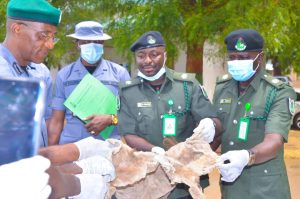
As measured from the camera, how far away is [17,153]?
1280mm

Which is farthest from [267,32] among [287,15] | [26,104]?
[26,104]

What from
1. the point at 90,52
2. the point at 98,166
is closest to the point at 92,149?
the point at 98,166

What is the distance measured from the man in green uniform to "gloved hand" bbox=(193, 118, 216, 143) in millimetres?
125

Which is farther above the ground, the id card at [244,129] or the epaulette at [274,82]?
the epaulette at [274,82]

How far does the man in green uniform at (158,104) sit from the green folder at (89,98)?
19.7 inches

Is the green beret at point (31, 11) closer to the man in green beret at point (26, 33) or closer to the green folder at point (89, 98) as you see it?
the man in green beret at point (26, 33)

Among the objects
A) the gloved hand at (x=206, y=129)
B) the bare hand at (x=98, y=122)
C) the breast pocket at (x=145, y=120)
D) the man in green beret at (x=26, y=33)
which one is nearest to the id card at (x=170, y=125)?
the breast pocket at (x=145, y=120)

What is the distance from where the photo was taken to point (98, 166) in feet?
6.59

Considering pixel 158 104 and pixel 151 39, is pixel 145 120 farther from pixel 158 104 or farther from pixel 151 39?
pixel 151 39

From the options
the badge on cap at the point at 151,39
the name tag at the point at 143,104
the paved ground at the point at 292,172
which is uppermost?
the badge on cap at the point at 151,39

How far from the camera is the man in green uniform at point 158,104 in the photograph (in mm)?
2912

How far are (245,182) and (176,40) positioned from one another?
5000 mm

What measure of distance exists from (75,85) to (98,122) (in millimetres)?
469

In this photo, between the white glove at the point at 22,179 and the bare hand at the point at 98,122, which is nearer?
the white glove at the point at 22,179
